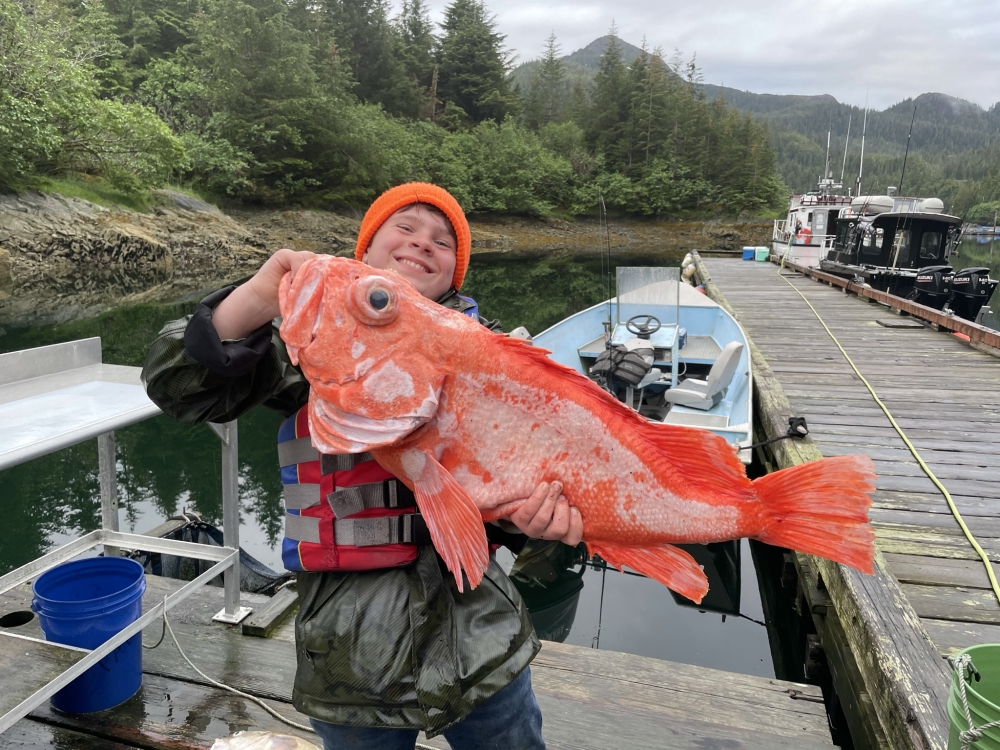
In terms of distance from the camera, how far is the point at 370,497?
5.93ft

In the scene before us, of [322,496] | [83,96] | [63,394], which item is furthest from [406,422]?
[83,96]

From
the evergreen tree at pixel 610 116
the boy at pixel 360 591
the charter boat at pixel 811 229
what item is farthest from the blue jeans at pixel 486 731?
the evergreen tree at pixel 610 116

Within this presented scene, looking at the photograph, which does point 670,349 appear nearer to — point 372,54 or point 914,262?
point 914,262

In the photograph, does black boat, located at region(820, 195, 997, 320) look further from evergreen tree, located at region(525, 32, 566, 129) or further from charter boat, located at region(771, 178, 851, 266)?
evergreen tree, located at region(525, 32, 566, 129)

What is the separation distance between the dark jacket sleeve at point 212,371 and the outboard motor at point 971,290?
769 inches

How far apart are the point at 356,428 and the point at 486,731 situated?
0.99m

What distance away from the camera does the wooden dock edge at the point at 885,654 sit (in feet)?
9.46

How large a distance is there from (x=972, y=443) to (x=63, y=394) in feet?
25.1

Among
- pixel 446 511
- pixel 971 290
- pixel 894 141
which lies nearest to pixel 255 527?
pixel 446 511

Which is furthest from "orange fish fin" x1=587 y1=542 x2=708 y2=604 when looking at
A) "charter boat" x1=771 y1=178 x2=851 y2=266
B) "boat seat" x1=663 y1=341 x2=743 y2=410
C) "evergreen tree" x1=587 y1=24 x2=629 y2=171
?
"evergreen tree" x1=587 y1=24 x2=629 y2=171

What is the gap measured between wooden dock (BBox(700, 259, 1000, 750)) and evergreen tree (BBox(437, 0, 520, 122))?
5893cm

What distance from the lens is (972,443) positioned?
6500mm

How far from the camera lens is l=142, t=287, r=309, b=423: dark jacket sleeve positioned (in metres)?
1.67

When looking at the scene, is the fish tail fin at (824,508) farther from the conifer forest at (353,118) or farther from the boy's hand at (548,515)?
the conifer forest at (353,118)
